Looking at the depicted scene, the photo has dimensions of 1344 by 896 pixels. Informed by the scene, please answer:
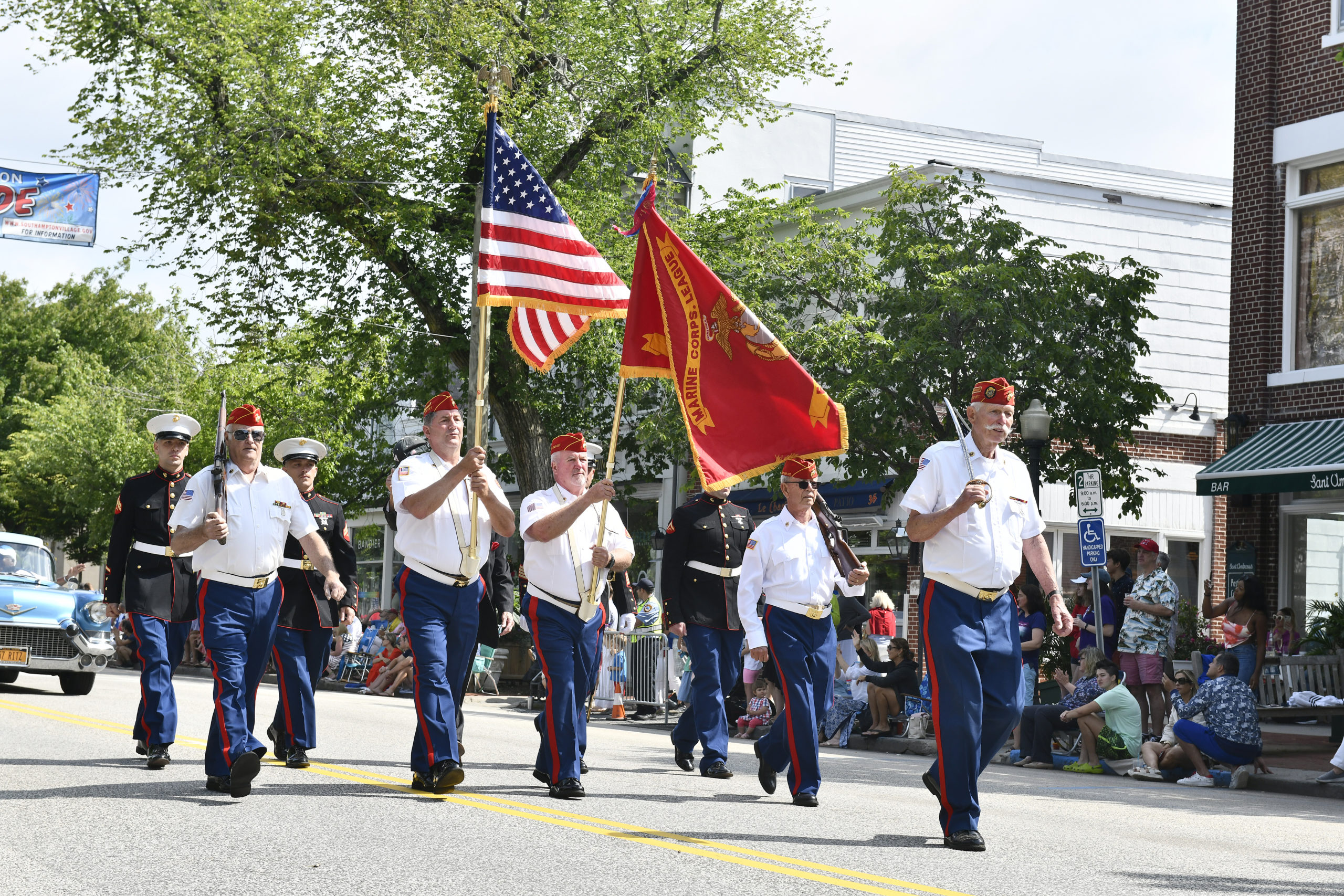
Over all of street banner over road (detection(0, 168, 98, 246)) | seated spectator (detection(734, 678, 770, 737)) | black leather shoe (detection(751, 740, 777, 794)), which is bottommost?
seated spectator (detection(734, 678, 770, 737))

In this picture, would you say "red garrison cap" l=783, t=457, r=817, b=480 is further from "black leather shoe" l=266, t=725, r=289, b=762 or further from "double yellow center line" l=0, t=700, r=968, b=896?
"black leather shoe" l=266, t=725, r=289, b=762

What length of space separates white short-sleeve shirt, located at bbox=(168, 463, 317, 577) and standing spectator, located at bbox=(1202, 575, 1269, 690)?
A: 11.2 metres

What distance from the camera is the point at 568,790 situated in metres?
9.00

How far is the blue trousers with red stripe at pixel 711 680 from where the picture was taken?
10906 mm

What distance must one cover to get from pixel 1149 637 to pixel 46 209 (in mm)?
18745

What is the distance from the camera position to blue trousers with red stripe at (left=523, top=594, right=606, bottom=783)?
8.95 metres

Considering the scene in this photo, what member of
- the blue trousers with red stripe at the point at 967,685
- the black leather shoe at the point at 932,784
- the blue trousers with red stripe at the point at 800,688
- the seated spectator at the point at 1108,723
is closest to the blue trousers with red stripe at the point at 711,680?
the blue trousers with red stripe at the point at 800,688

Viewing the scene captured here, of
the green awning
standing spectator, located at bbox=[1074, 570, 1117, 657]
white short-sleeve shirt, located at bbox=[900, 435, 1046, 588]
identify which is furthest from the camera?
the green awning

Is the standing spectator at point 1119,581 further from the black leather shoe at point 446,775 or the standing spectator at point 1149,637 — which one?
the black leather shoe at point 446,775

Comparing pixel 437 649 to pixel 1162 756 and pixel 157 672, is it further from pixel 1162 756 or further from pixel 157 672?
pixel 1162 756

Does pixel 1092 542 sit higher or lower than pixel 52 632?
higher

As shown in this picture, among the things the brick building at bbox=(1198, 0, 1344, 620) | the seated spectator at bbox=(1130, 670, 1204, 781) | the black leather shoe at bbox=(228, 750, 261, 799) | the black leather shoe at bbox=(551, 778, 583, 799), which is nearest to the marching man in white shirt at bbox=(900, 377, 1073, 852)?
the black leather shoe at bbox=(551, 778, 583, 799)

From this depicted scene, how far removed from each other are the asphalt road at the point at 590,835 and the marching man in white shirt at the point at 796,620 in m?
0.29

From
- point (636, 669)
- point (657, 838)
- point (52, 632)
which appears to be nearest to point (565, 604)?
point (657, 838)
